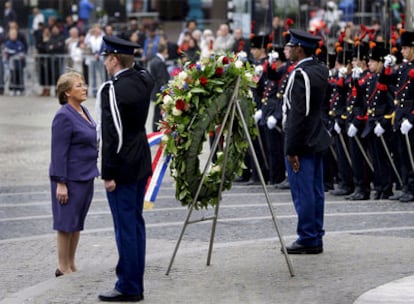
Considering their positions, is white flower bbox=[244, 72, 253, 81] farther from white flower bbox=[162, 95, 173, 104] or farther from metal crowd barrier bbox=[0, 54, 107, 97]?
metal crowd barrier bbox=[0, 54, 107, 97]

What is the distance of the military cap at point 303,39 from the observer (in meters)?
11.6

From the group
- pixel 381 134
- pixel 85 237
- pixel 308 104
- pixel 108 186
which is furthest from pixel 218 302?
pixel 381 134

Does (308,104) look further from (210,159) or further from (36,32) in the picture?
(36,32)

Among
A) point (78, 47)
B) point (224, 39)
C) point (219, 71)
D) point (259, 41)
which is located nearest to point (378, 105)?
point (259, 41)

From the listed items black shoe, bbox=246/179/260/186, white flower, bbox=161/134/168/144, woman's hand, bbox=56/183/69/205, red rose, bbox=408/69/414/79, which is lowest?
black shoe, bbox=246/179/260/186

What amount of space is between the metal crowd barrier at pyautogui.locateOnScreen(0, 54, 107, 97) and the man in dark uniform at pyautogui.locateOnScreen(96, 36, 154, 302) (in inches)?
853

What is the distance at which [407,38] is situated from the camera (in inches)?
607

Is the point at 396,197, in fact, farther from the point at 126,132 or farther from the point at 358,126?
the point at 126,132

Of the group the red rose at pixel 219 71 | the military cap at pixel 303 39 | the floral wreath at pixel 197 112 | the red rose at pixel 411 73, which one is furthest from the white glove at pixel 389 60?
the red rose at pixel 219 71

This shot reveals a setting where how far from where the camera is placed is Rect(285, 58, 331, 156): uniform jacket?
1158 cm

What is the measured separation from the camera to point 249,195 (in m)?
16.5

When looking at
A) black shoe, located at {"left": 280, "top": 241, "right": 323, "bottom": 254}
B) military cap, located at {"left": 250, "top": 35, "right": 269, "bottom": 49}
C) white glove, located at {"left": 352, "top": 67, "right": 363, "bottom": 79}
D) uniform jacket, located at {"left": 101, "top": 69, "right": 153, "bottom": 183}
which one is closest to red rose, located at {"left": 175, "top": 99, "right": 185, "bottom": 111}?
uniform jacket, located at {"left": 101, "top": 69, "right": 153, "bottom": 183}

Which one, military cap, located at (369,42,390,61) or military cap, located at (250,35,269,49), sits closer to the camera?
military cap, located at (369,42,390,61)

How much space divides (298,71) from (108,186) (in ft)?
8.96
